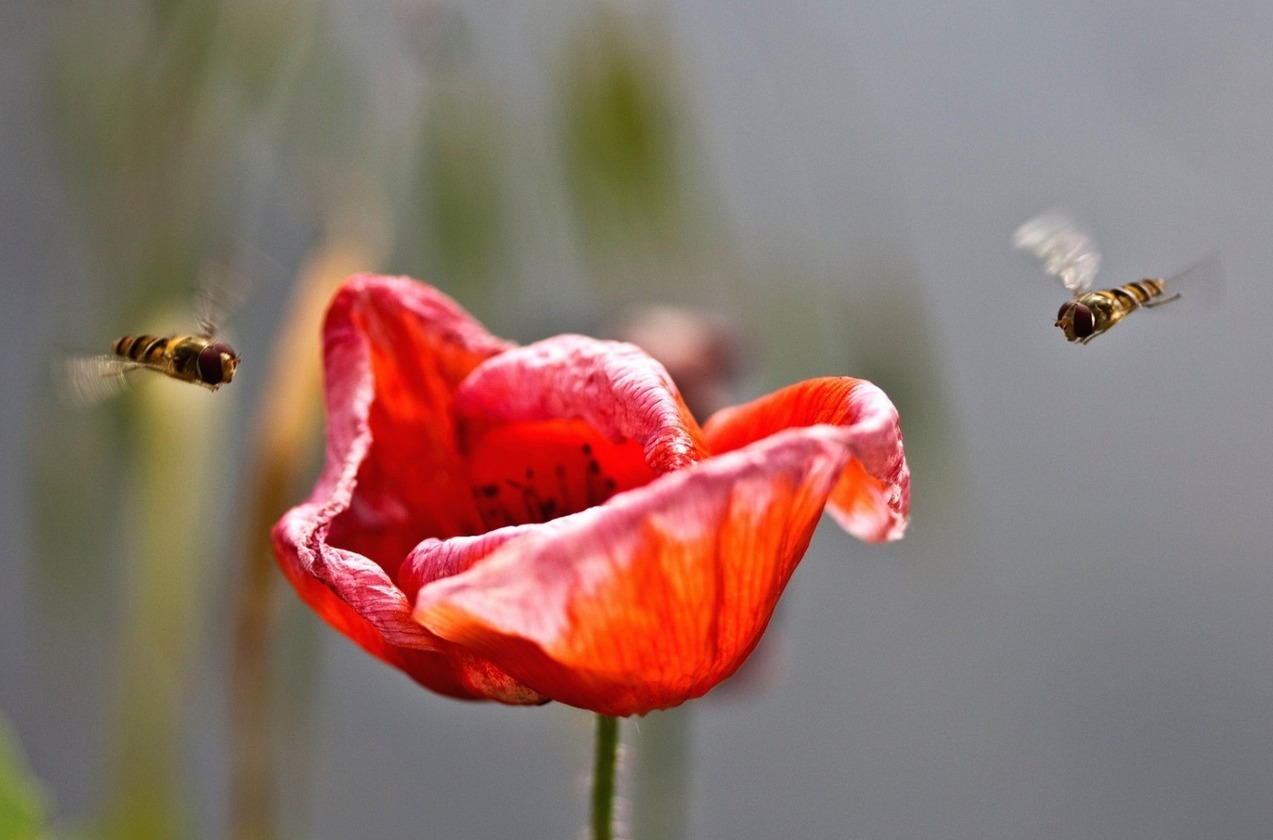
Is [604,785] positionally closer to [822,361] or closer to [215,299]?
[215,299]

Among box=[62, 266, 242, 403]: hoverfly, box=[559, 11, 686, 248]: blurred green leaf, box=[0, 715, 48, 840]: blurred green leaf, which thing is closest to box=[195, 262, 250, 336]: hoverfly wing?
box=[62, 266, 242, 403]: hoverfly

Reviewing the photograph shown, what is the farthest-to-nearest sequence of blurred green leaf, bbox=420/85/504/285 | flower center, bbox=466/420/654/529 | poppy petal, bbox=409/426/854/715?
1. blurred green leaf, bbox=420/85/504/285
2. flower center, bbox=466/420/654/529
3. poppy petal, bbox=409/426/854/715

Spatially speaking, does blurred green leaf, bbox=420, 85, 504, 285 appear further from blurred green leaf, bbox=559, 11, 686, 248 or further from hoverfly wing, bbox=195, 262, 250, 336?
hoverfly wing, bbox=195, 262, 250, 336

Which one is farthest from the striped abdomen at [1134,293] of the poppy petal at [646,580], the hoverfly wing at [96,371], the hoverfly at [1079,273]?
the hoverfly wing at [96,371]

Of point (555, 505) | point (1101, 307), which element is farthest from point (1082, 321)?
point (555, 505)

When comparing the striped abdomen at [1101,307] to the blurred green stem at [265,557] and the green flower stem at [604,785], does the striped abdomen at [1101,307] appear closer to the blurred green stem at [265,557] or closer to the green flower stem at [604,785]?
the green flower stem at [604,785]

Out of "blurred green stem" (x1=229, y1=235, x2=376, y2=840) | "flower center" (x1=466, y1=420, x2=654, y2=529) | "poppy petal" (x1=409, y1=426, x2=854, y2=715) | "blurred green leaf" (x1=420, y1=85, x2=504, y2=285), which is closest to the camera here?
"poppy petal" (x1=409, y1=426, x2=854, y2=715)
